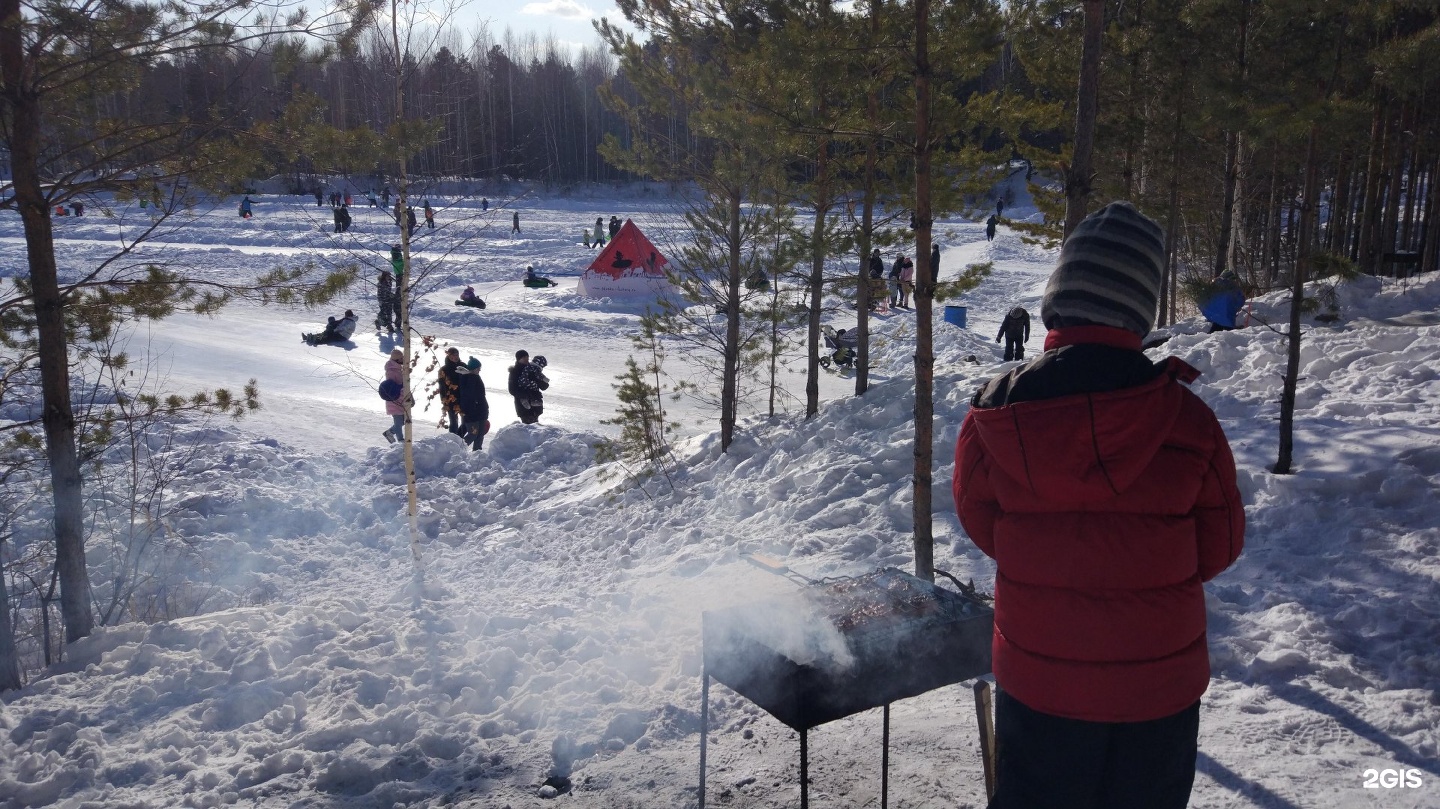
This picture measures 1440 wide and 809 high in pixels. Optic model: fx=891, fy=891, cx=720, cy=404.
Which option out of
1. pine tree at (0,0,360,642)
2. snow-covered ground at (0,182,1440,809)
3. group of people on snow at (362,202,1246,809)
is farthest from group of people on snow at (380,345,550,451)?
group of people on snow at (362,202,1246,809)

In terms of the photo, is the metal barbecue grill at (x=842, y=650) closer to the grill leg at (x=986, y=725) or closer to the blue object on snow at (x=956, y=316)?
the grill leg at (x=986, y=725)

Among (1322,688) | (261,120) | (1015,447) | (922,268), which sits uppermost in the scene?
(261,120)

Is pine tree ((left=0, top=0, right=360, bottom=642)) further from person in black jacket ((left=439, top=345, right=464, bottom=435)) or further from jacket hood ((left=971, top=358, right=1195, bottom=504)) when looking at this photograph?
jacket hood ((left=971, top=358, right=1195, bottom=504))

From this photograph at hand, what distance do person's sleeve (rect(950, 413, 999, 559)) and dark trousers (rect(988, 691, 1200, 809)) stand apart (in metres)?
0.45

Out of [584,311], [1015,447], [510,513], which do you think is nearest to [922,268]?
[1015,447]

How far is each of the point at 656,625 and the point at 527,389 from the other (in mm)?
8749

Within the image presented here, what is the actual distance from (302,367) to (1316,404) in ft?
59.0

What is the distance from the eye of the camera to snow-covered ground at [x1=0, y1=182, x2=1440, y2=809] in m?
4.27

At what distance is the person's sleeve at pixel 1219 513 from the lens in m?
2.05

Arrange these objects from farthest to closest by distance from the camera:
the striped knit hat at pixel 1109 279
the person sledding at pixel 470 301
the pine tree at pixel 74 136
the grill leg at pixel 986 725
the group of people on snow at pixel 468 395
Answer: the person sledding at pixel 470 301
the group of people on snow at pixel 468 395
the pine tree at pixel 74 136
the grill leg at pixel 986 725
the striped knit hat at pixel 1109 279

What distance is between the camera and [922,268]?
5.29 metres

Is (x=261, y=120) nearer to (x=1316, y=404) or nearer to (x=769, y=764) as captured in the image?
(x=769, y=764)

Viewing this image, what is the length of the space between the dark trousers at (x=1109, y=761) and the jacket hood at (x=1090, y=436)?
573 mm

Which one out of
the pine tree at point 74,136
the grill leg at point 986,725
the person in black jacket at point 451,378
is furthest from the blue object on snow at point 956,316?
the grill leg at point 986,725
